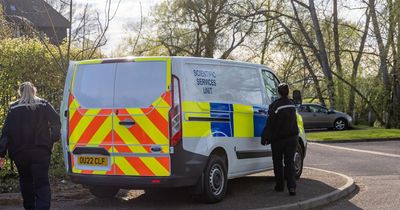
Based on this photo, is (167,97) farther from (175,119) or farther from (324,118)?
(324,118)

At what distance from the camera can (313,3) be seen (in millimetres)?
31250

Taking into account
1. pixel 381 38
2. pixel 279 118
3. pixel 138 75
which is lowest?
pixel 279 118

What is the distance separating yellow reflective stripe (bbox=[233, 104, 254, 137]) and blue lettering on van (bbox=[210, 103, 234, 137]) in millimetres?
128

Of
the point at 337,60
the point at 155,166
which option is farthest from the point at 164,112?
the point at 337,60

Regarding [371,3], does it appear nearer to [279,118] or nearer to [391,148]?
[391,148]

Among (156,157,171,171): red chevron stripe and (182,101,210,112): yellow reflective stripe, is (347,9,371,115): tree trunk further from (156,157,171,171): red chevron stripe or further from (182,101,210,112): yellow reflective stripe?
(156,157,171,171): red chevron stripe

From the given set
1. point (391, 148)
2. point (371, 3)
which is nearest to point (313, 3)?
point (371, 3)

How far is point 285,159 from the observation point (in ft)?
28.2

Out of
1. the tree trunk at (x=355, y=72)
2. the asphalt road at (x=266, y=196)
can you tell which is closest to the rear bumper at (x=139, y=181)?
the asphalt road at (x=266, y=196)

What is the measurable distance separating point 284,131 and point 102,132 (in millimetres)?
2738

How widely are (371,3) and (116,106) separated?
77.9 feet

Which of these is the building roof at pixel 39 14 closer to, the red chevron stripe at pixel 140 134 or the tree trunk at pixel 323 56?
the red chevron stripe at pixel 140 134

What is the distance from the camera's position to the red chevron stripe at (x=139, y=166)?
7270mm

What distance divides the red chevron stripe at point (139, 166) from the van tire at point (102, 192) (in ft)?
3.91
